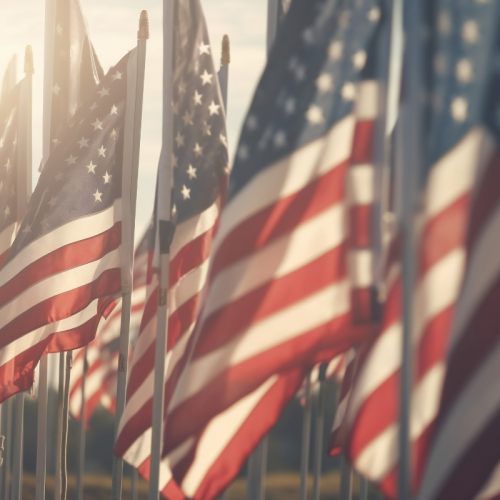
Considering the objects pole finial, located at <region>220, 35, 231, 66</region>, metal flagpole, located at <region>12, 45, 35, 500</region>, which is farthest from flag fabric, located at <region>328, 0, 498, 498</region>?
metal flagpole, located at <region>12, 45, 35, 500</region>

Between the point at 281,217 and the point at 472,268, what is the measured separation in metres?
1.38

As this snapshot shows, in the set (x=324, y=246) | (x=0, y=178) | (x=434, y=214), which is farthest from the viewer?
(x=0, y=178)

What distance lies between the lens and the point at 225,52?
380 inches

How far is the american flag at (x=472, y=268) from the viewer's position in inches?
197

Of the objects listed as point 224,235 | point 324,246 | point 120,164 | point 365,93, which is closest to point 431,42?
point 365,93

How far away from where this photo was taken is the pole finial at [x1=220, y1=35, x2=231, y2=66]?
963 centimetres

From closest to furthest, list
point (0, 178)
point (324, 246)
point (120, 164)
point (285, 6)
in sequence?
point (324, 246) < point (285, 6) < point (120, 164) < point (0, 178)

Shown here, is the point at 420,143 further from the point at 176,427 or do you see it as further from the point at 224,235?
the point at 176,427

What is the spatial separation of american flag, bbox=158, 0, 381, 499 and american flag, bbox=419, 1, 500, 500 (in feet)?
2.33

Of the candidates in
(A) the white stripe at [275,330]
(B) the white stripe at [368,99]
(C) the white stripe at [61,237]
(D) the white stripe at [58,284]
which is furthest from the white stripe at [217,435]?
(C) the white stripe at [61,237]

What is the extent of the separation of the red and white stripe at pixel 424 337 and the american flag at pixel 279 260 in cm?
38

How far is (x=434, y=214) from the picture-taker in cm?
536

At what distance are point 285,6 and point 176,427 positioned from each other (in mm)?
3662

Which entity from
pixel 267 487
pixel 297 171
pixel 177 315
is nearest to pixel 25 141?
pixel 177 315
